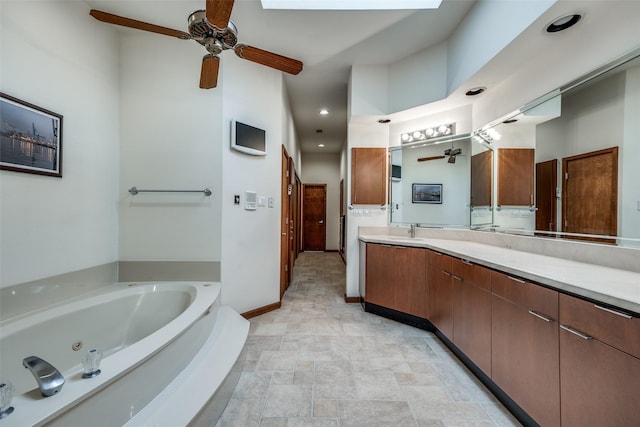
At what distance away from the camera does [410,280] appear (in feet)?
8.21

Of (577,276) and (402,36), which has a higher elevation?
(402,36)

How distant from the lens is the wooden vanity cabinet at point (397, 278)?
2.45 metres

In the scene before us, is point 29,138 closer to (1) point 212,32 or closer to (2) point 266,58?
(1) point 212,32

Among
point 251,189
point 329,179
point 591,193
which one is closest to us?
point 591,193

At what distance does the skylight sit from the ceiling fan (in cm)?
68

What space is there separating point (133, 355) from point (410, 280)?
2.26 meters

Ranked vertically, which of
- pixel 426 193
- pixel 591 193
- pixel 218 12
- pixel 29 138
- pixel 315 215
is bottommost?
pixel 315 215

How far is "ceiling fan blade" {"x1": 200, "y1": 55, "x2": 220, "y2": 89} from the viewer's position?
5.51 feet

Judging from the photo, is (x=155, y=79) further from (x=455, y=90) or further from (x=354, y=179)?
(x=455, y=90)

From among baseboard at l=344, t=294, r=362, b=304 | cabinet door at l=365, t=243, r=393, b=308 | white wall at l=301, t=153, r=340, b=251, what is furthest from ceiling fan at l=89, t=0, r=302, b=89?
white wall at l=301, t=153, r=340, b=251

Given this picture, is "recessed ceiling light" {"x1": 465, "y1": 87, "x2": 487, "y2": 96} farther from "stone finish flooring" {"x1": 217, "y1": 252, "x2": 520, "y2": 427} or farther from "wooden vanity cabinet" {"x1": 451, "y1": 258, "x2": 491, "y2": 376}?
"stone finish flooring" {"x1": 217, "y1": 252, "x2": 520, "y2": 427}

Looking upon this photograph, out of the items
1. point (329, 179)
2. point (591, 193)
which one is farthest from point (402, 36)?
point (329, 179)

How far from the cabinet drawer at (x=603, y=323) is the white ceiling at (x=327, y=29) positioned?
7.71 ft

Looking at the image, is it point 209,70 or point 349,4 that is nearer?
point 209,70
